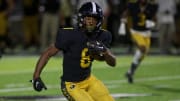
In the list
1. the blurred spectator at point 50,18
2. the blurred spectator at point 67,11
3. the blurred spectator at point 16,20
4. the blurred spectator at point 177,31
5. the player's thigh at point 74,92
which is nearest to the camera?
the player's thigh at point 74,92

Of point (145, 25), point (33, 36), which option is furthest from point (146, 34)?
point (33, 36)

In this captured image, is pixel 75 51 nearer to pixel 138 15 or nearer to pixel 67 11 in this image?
pixel 138 15

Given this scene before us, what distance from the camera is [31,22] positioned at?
19.4 meters

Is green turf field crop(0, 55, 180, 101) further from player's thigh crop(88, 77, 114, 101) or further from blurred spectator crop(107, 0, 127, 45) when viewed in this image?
player's thigh crop(88, 77, 114, 101)

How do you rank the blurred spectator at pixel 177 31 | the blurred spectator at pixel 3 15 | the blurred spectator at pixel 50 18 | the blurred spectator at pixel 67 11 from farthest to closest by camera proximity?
1. the blurred spectator at pixel 177 31
2. the blurred spectator at pixel 67 11
3. the blurred spectator at pixel 50 18
4. the blurred spectator at pixel 3 15

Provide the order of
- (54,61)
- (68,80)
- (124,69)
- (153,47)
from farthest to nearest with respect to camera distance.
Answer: (153,47) < (54,61) < (124,69) < (68,80)

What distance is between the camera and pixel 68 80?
308 inches

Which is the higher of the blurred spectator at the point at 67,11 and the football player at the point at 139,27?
the football player at the point at 139,27

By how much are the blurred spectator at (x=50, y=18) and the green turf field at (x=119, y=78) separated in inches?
45.8

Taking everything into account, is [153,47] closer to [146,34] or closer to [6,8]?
[6,8]

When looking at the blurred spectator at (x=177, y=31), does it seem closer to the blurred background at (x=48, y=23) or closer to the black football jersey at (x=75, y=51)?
the blurred background at (x=48, y=23)

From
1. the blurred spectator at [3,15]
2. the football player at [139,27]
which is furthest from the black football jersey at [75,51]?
the blurred spectator at [3,15]

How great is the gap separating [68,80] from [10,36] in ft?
41.4

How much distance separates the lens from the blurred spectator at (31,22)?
19078 mm
